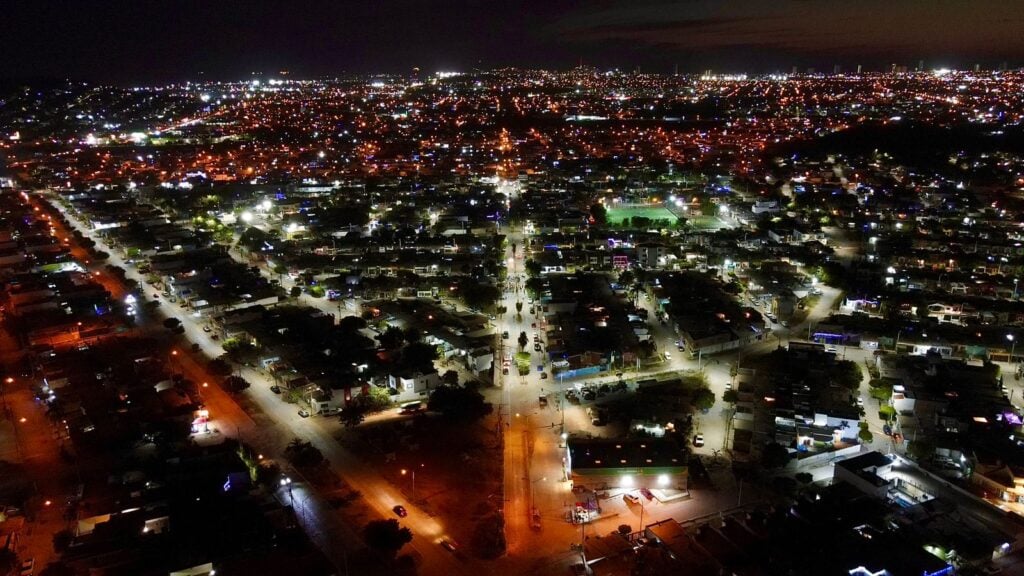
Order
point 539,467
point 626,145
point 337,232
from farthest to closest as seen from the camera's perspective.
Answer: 1. point 626,145
2. point 337,232
3. point 539,467

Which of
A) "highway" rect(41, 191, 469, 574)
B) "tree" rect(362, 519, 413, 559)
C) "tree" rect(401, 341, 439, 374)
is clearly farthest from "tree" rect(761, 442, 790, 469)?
"tree" rect(401, 341, 439, 374)

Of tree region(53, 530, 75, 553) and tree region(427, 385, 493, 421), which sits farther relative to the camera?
tree region(427, 385, 493, 421)

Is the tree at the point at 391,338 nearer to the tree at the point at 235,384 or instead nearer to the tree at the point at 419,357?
the tree at the point at 419,357

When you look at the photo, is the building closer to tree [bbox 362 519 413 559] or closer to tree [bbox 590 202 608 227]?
tree [bbox 362 519 413 559]

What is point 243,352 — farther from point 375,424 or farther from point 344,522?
point 344,522

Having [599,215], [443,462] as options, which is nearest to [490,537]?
[443,462]

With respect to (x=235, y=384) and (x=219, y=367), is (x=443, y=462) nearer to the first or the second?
(x=235, y=384)

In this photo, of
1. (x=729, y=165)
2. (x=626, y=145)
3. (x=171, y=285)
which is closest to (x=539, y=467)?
(x=171, y=285)
